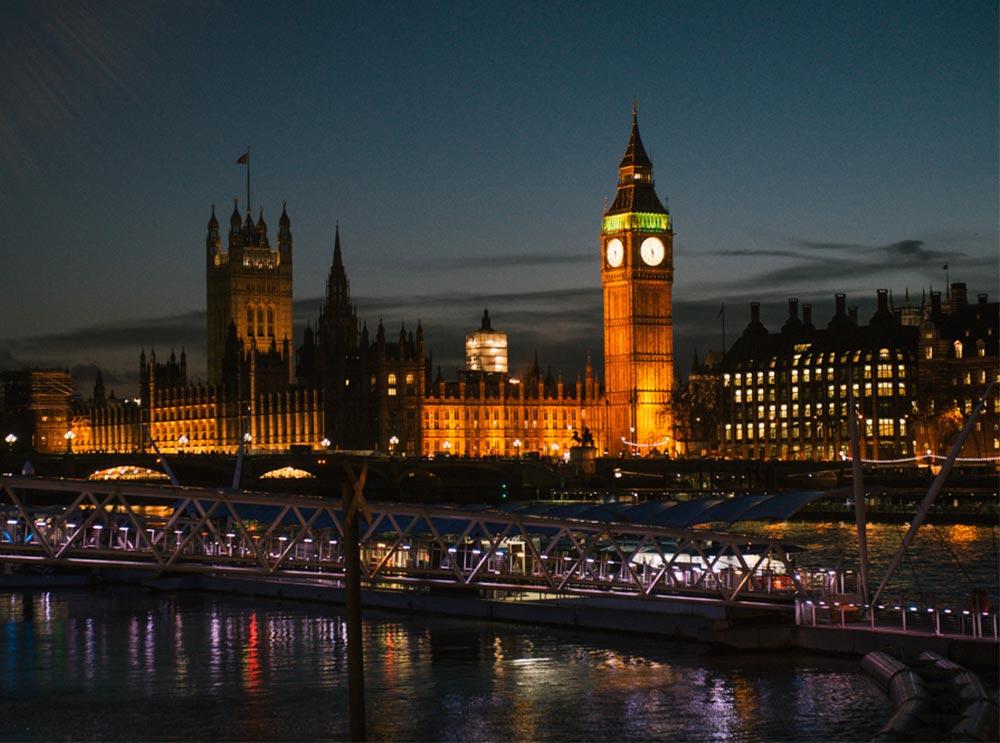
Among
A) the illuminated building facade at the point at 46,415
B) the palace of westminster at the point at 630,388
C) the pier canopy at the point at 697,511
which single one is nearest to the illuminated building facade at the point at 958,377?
the palace of westminster at the point at 630,388

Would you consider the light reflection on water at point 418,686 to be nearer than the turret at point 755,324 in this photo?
Yes

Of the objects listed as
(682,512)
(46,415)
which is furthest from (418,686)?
(46,415)

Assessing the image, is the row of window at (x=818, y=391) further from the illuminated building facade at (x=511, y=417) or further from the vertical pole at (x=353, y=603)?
the vertical pole at (x=353, y=603)

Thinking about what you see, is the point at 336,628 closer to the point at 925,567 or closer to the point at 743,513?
the point at 743,513

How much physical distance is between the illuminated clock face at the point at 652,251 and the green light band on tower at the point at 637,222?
38.0 inches

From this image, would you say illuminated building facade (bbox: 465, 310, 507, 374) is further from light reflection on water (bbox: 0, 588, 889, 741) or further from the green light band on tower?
light reflection on water (bbox: 0, 588, 889, 741)

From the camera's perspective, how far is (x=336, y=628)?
4528cm

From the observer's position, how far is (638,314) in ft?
490

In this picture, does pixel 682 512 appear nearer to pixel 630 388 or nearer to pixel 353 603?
pixel 353 603

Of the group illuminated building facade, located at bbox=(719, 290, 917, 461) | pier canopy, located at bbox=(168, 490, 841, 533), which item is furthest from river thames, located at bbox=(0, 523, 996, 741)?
illuminated building facade, located at bbox=(719, 290, 917, 461)

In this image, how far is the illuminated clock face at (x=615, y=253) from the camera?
492 feet

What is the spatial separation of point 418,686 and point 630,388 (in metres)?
114

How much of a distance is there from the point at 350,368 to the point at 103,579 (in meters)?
85.4

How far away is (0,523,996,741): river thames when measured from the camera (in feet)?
102
